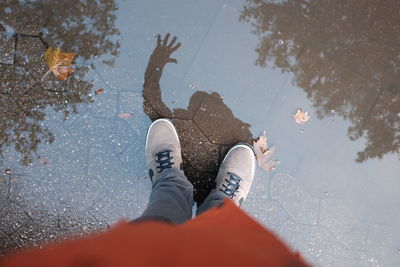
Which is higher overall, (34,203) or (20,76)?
(20,76)

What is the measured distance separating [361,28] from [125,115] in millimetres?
2006

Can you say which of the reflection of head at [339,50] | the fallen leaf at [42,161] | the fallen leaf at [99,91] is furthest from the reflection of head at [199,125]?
the fallen leaf at [42,161]

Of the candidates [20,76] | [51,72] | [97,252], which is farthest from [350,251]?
[20,76]

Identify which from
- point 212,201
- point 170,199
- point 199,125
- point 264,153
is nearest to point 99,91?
point 199,125

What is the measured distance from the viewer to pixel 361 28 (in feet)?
9.58

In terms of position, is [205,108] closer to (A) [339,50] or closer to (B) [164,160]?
(B) [164,160]

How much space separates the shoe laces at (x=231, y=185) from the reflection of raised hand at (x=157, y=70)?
70 centimetres

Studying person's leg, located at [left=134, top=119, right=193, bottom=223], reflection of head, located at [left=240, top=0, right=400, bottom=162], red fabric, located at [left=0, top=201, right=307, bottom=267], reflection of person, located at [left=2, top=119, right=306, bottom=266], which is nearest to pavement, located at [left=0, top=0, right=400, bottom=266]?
reflection of head, located at [left=240, top=0, right=400, bottom=162]

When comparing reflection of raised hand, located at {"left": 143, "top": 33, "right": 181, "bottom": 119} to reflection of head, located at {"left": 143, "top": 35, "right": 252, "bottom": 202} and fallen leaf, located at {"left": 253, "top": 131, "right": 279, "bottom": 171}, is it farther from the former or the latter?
fallen leaf, located at {"left": 253, "top": 131, "right": 279, "bottom": 171}

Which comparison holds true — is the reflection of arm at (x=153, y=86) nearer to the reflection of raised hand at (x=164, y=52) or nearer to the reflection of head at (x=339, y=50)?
the reflection of raised hand at (x=164, y=52)

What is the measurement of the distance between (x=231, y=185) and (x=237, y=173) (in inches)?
4.3

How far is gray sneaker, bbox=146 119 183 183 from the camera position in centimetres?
284

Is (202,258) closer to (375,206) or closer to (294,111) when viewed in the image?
(294,111)

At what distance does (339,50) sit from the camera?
2.94m
